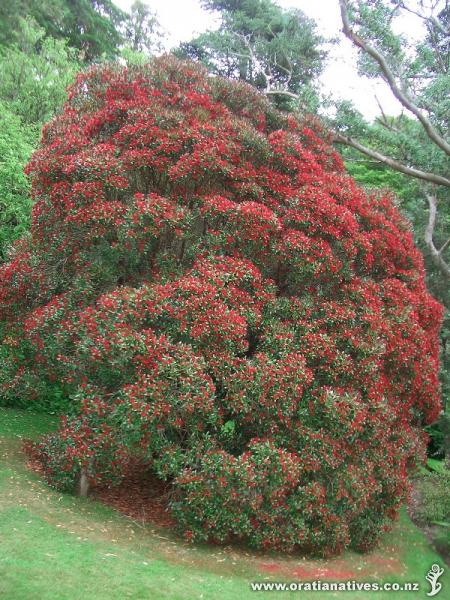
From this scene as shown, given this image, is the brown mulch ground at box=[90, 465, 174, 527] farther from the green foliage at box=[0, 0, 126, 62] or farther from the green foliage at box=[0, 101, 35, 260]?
the green foliage at box=[0, 0, 126, 62]

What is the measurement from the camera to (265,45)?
21641 millimetres

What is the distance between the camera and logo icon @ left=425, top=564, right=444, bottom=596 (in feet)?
24.0

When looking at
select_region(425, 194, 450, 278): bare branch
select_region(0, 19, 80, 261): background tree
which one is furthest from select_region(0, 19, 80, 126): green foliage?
select_region(425, 194, 450, 278): bare branch

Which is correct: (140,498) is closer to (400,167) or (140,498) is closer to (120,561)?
(120,561)

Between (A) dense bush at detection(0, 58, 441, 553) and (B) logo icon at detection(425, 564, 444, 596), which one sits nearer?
(A) dense bush at detection(0, 58, 441, 553)

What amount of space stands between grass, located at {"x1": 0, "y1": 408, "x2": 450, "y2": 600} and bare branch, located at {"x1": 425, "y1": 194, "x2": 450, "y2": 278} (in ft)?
26.0

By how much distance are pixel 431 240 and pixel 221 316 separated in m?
10.5

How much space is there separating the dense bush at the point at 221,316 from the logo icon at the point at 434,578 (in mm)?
897

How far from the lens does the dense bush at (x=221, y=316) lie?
6547mm

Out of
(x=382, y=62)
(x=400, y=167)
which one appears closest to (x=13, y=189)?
(x=382, y=62)

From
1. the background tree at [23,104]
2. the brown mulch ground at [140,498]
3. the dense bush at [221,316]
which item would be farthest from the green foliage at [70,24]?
the brown mulch ground at [140,498]

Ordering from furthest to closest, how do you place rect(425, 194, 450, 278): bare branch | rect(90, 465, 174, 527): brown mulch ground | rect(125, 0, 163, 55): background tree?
rect(125, 0, 163, 55): background tree
rect(425, 194, 450, 278): bare branch
rect(90, 465, 174, 527): brown mulch ground

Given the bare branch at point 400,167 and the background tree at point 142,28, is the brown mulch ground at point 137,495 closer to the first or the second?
the bare branch at point 400,167

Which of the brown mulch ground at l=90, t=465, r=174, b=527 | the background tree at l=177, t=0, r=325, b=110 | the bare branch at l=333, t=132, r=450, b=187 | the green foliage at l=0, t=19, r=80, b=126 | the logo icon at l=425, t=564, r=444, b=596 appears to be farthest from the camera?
the background tree at l=177, t=0, r=325, b=110
